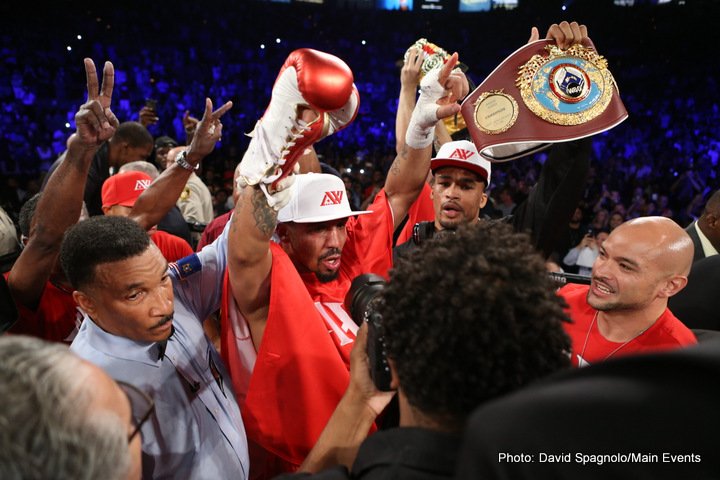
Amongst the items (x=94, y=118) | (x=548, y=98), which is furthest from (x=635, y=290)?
(x=94, y=118)

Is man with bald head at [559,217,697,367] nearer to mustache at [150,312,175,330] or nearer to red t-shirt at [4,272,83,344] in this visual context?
mustache at [150,312,175,330]

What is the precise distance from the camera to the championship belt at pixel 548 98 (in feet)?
5.73

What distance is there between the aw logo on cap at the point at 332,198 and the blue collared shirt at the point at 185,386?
38cm

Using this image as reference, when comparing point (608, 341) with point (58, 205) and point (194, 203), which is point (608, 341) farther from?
point (194, 203)

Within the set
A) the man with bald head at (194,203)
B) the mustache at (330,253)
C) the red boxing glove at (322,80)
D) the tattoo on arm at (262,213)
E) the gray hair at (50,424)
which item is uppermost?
the red boxing glove at (322,80)

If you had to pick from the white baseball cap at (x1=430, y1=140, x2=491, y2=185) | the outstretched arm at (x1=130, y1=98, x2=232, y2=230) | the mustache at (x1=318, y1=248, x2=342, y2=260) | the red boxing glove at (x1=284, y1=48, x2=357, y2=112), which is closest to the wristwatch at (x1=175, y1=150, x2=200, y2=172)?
the outstretched arm at (x1=130, y1=98, x2=232, y2=230)

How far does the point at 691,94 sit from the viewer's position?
36.8ft

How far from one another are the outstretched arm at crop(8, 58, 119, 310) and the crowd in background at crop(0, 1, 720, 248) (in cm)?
517

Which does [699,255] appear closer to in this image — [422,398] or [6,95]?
[422,398]

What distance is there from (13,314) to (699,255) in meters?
2.85

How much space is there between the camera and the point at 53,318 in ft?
5.78

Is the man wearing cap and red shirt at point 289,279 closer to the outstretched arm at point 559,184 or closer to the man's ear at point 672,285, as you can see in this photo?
the outstretched arm at point 559,184

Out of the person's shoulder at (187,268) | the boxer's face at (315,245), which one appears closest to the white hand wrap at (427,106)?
the boxer's face at (315,245)

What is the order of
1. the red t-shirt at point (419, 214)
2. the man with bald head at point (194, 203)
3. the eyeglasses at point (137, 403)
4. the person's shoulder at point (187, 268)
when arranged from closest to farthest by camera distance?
1. the eyeglasses at point (137, 403)
2. the person's shoulder at point (187, 268)
3. the red t-shirt at point (419, 214)
4. the man with bald head at point (194, 203)
